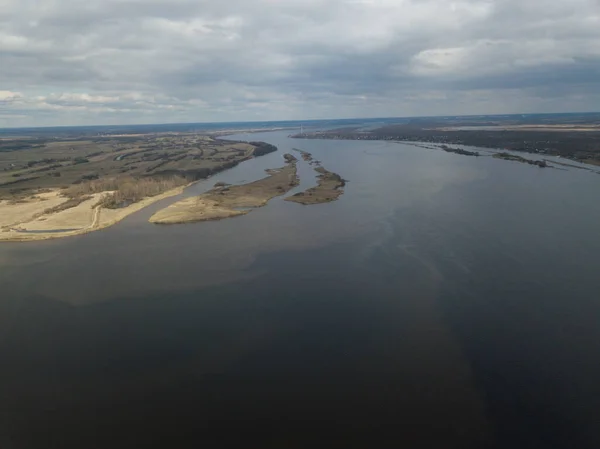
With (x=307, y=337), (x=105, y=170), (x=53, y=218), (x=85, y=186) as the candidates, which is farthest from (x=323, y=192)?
(x=105, y=170)

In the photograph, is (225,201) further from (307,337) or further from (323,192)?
Result: (307,337)

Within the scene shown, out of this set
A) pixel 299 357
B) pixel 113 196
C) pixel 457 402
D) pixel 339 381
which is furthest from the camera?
pixel 113 196

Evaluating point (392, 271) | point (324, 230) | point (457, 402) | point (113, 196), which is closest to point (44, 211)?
point (113, 196)

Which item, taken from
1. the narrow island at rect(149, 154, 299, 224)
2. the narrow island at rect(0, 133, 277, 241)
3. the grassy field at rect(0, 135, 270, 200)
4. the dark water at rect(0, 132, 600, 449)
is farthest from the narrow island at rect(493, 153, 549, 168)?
the grassy field at rect(0, 135, 270, 200)

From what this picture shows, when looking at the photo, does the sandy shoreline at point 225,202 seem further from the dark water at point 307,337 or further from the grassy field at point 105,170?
the grassy field at point 105,170

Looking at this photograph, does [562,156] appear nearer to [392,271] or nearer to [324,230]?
[324,230]

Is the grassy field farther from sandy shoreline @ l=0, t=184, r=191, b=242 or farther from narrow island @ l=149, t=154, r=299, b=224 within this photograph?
narrow island @ l=149, t=154, r=299, b=224

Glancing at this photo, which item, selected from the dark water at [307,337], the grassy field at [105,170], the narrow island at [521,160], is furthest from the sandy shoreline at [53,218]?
the narrow island at [521,160]
